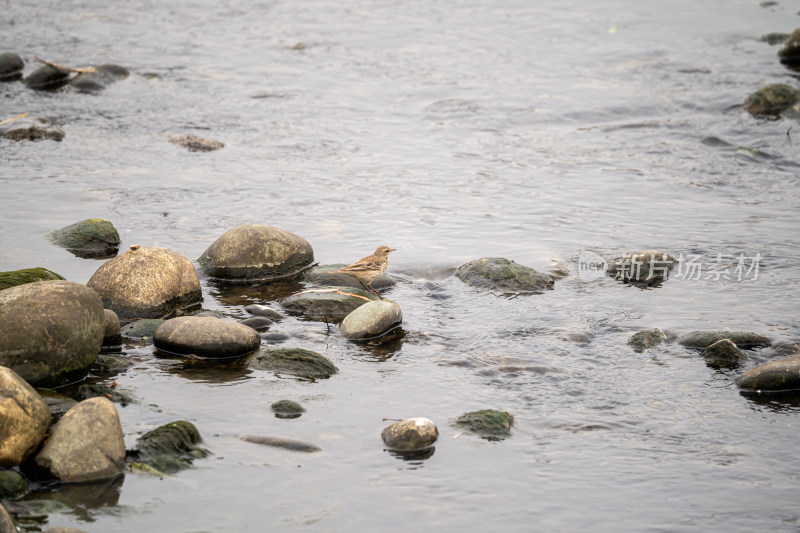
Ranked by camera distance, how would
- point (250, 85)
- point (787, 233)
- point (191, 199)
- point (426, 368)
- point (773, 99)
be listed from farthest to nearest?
point (250, 85) → point (773, 99) → point (191, 199) → point (787, 233) → point (426, 368)

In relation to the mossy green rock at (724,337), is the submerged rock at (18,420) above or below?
above

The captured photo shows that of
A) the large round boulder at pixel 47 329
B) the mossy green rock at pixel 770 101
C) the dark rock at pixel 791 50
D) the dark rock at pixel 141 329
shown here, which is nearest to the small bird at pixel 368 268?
the dark rock at pixel 141 329

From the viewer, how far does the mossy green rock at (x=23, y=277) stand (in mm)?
7824

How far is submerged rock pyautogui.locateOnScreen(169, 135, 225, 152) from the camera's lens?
44.9ft

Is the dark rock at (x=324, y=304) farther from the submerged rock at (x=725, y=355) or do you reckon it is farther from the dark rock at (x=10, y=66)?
the dark rock at (x=10, y=66)

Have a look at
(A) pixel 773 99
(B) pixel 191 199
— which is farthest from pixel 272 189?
(A) pixel 773 99

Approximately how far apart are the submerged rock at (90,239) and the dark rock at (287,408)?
4.09m

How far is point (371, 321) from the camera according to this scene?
27.3 ft

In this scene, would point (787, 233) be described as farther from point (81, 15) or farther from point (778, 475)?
point (81, 15)

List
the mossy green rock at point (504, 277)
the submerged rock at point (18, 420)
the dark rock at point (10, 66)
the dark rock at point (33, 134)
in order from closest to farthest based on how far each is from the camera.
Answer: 1. the submerged rock at point (18, 420)
2. the mossy green rock at point (504, 277)
3. the dark rock at point (33, 134)
4. the dark rock at point (10, 66)

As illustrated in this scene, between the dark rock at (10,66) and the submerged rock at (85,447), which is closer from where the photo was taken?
the submerged rock at (85,447)

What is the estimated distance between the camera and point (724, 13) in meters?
20.9

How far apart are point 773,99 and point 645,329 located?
8.68 metres

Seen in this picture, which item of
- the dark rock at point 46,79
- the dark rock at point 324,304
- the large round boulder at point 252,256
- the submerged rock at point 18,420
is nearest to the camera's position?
the submerged rock at point 18,420
